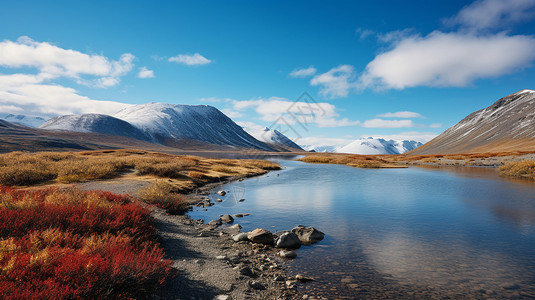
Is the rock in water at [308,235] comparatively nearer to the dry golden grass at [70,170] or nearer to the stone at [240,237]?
the stone at [240,237]

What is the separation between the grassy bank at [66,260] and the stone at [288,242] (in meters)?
5.85

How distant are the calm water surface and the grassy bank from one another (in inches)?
216

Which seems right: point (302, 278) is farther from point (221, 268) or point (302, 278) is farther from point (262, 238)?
point (262, 238)

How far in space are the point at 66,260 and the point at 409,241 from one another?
13846 mm

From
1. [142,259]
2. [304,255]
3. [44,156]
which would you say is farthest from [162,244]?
[44,156]

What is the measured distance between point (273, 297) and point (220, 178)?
2929 cm

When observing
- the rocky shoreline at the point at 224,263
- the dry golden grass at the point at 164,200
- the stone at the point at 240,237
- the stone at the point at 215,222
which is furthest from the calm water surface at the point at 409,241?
the stone at the point at 240,237

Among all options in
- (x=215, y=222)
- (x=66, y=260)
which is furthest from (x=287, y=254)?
(x=66, y=260)

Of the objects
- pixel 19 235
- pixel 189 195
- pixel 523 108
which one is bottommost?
pixel 189 195

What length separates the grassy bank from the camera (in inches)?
195

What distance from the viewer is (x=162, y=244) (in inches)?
416

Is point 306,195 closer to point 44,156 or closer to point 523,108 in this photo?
point 44,156

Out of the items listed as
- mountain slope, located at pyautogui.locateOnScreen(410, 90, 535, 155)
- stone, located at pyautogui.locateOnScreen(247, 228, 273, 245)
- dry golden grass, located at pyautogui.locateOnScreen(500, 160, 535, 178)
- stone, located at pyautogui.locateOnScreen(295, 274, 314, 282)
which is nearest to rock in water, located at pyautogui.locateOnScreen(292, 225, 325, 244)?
stone, located at pyautogui.locateOnScreen(247, 228, 273, 245)

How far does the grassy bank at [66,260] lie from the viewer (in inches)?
195
